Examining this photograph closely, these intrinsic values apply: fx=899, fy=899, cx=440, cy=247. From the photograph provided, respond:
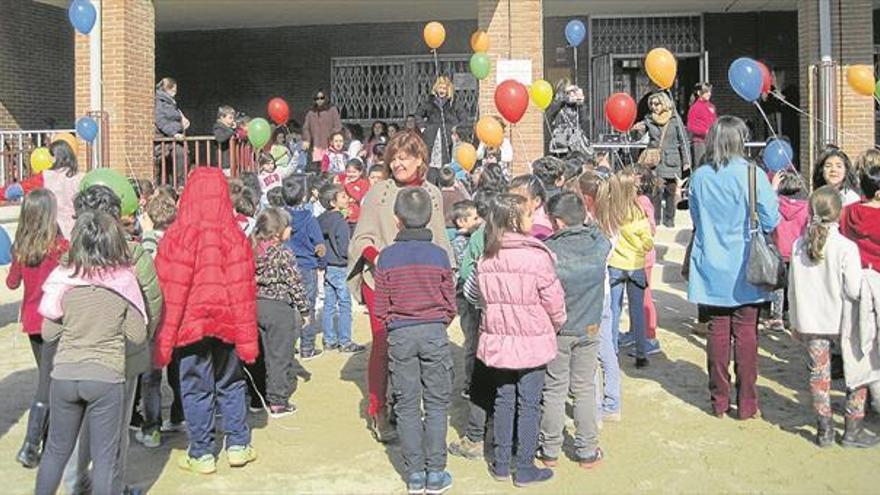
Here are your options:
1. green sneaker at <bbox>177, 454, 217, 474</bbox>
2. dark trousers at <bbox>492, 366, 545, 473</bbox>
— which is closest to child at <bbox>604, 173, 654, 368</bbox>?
dark trousers at <bbox>492, 366, 545, 473</bbox>

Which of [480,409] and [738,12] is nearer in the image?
[480,409]

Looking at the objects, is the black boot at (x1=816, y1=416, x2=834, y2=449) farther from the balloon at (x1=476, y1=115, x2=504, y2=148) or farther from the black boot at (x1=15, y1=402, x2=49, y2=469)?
the balloon at (x1=476, y1=115, x2=504, y2=148)

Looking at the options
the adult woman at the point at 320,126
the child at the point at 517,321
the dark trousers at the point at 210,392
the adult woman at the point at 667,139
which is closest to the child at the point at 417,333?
the child at the point at 517,321

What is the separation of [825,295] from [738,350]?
25.3 inches

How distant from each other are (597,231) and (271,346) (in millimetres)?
2265

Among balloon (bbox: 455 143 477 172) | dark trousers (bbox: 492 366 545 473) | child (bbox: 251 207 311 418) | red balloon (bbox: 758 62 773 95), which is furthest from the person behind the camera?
balloon (bbox: 455 143 477 172)

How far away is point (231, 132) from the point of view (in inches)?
464

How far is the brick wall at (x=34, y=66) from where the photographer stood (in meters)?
16.0

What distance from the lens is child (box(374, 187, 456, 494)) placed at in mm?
4523

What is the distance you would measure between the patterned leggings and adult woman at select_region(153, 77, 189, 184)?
9.20 metres

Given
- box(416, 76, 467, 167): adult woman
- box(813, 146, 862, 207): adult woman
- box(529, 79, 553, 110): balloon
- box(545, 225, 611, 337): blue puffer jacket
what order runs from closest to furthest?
box(545, 225, 611, 337): blue puffer jacket → box(813, 146, 862, 207): adult woman → box(529, 79, 553, 110): balloon → box(416, 76, 467, 167): adult woman

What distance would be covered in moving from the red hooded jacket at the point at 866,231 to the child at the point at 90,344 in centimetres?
415

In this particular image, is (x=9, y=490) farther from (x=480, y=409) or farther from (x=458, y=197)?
(x=458, y=197)

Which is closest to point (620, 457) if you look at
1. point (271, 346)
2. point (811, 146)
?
point (271, 346)
